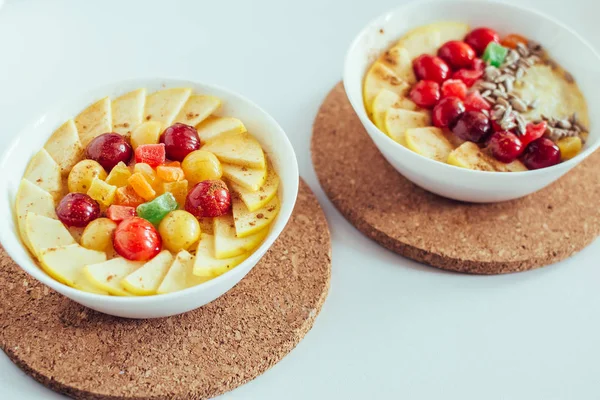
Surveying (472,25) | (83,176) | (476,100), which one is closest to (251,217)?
(83,176)

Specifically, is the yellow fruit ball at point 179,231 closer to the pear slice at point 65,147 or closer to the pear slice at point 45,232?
the pear slice at point 45,232

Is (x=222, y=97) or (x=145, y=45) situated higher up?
(x=222, y=97)

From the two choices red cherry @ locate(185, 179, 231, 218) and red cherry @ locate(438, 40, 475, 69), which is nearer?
red cherry @ locate(185, 179, 231, 218)

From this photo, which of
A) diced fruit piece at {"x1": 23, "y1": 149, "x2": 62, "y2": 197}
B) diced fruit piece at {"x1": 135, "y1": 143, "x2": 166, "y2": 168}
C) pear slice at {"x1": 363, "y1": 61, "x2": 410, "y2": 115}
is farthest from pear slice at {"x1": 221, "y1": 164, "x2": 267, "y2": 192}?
pear slice at {"x1": 363, "y1": 61, "x2": 410, "y2": 115}

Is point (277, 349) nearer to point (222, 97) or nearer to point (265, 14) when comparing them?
point (222, 97)

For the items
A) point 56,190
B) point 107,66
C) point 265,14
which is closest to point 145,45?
point 107,66

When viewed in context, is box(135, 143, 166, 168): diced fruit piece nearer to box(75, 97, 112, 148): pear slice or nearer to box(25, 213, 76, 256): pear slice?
box(75, 97, 112, 148): pear slice

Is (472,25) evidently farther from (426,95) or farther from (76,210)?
(76,210)
